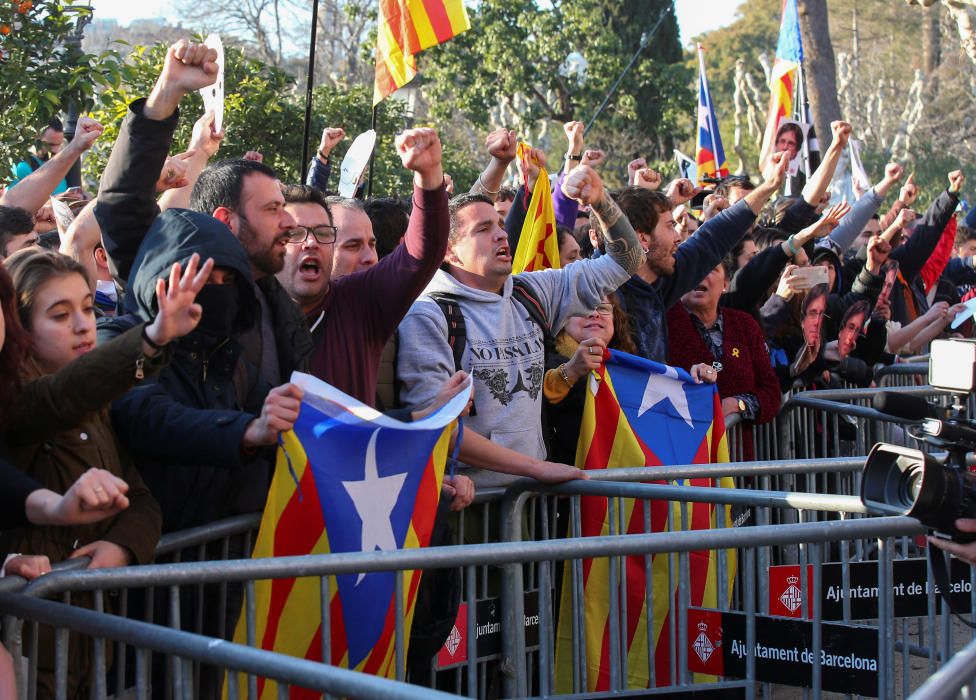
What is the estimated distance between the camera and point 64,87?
7391 mm

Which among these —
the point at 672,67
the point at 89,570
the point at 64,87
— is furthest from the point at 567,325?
the point at 672,67

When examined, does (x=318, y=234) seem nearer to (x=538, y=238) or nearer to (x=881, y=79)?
(x=538, y=238)

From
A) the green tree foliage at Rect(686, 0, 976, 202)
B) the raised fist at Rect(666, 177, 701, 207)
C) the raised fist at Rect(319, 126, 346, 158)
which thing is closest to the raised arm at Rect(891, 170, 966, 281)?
the raised fist at Rect(666, 177, 701, 207)

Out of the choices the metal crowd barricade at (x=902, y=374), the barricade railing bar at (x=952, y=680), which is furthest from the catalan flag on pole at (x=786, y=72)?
the barricade railing bar at (x=952, y=680)

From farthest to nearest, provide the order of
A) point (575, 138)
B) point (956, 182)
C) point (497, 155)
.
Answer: point (956, 182)
point (575, 138)
point (497, 155)

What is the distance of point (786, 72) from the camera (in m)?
12.5

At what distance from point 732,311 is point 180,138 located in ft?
18.6

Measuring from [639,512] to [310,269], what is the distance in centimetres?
132

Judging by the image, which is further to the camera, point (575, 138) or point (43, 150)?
point (43, 150)

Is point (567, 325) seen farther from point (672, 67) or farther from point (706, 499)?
point (672, 67)

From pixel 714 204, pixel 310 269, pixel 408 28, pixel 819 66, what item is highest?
pixel 819 66

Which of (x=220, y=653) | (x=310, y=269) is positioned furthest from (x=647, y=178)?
(x=220, y=653)

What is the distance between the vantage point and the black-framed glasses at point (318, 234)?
173 inches

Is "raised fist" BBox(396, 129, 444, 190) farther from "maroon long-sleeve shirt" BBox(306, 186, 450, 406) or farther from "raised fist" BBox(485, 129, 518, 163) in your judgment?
"raised fist" BBox(485, 129, 518, 163)
